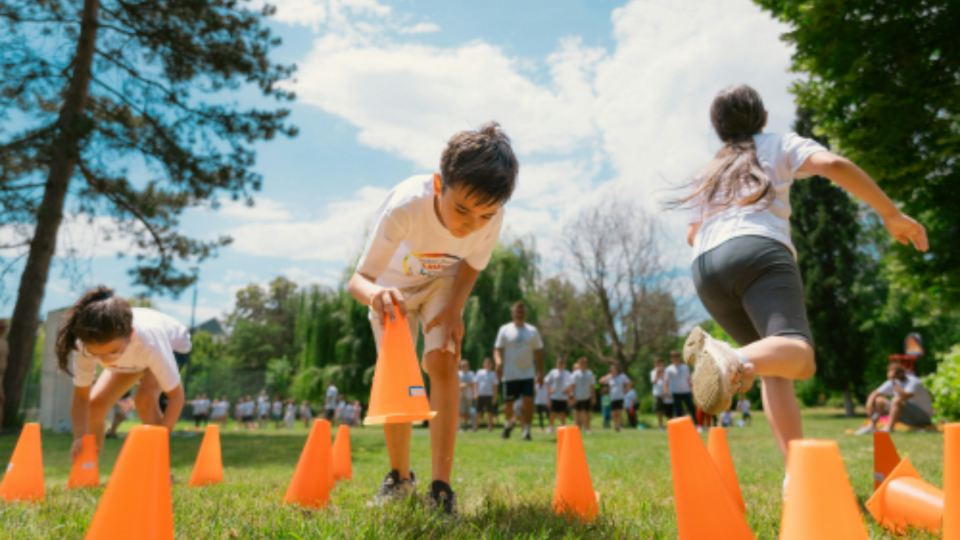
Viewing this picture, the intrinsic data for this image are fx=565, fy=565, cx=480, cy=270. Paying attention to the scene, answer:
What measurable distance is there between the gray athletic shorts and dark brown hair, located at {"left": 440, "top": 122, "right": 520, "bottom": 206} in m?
1.03

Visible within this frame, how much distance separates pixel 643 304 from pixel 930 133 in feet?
75.0

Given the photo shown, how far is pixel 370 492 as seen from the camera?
3.62 m

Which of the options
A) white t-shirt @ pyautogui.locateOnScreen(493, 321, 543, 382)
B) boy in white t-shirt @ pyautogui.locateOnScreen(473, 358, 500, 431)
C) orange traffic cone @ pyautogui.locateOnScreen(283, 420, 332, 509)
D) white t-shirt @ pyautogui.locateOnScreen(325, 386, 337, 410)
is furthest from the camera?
white t-shirt @ pyautogui.locateOnScreen(325, 386, 337, 410)

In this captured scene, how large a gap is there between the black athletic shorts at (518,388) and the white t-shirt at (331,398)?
518 inches

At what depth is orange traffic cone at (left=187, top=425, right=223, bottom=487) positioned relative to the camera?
165 inches

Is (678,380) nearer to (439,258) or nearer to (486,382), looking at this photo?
Answer: (486,382)

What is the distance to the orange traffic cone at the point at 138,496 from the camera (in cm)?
167

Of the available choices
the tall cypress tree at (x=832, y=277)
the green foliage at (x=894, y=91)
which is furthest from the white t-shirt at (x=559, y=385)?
the tall cypress tree at (x=832, y=277)

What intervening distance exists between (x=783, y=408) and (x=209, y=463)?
3896 mm

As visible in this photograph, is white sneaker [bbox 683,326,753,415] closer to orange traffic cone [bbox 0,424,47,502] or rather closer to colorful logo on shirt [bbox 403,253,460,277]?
colorful logo on shirt [bbox 403,253,460,277]

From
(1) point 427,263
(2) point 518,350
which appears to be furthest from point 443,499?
(2) point 518,350

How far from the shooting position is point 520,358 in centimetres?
1025

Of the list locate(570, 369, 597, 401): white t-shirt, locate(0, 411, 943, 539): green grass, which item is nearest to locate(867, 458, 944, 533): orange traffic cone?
locate(0, 411, 943, 539): green grass

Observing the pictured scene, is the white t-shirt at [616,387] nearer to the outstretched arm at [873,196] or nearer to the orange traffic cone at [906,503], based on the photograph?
the orange traffic cone at [906,503]
